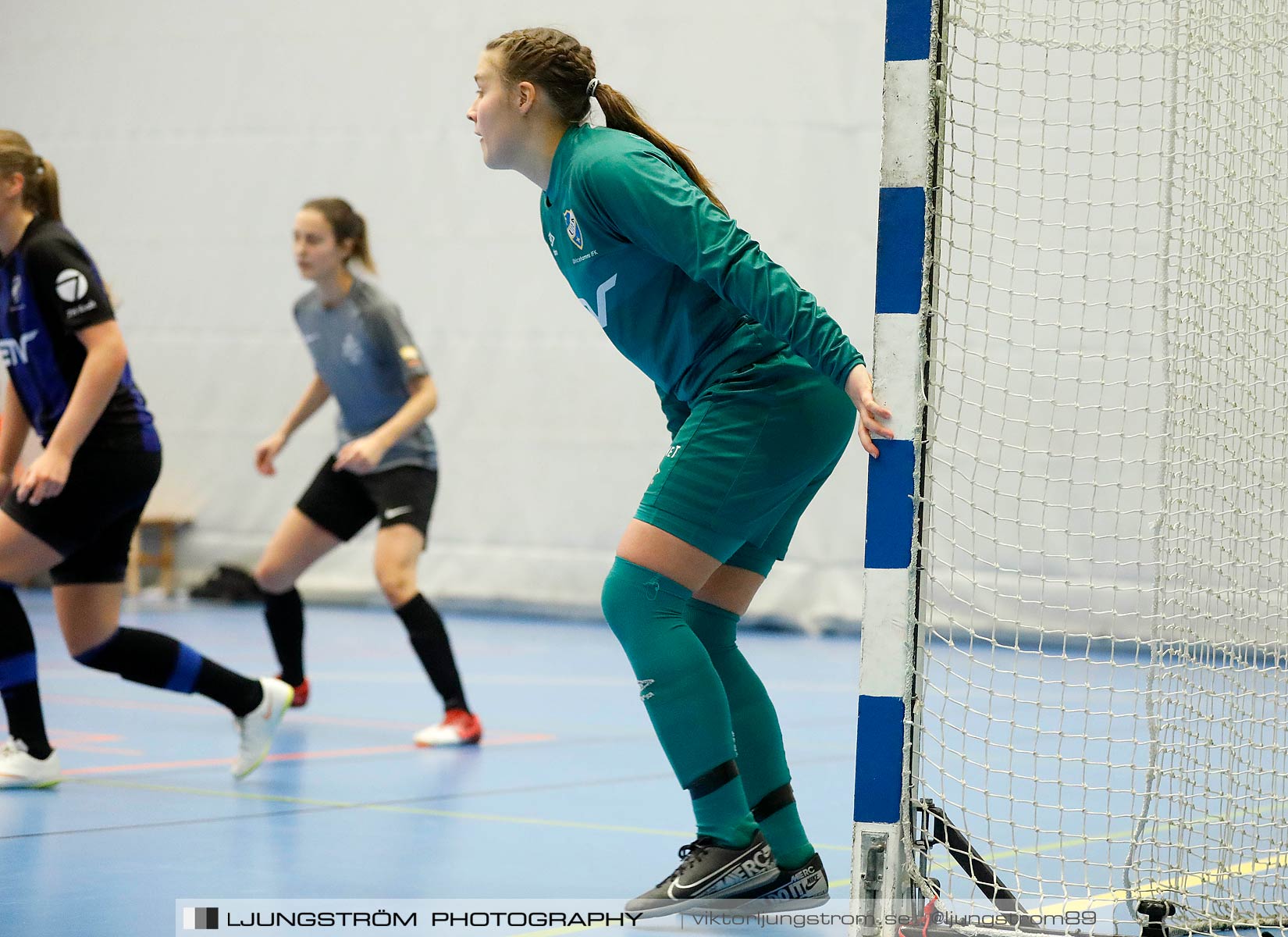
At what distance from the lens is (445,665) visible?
5453 mm

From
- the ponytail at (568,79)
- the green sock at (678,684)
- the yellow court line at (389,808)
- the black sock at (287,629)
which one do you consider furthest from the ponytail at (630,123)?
the black sock at (287,629)

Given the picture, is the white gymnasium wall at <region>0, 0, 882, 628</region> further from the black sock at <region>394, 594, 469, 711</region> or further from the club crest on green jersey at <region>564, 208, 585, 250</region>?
the club crest on green jersey at <region>564, 208, 585, 250</region>

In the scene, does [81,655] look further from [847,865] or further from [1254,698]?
[1254,698]

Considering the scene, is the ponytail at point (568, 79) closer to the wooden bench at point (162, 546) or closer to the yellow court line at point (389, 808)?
the yellow court line at point (389, 808)

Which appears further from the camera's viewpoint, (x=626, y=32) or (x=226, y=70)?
(x=226, y=70)

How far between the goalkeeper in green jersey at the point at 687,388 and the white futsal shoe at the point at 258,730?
1992 mm

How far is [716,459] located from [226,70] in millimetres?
10230

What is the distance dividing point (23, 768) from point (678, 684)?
2.31m

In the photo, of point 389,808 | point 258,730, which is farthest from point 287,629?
point 389,808

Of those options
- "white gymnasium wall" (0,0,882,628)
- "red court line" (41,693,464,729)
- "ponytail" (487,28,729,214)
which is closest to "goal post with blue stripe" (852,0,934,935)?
"ponytail" (487,28,729,214)

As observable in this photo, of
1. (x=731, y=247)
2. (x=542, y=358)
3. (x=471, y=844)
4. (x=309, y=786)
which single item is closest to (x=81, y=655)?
(x=309, y=786)

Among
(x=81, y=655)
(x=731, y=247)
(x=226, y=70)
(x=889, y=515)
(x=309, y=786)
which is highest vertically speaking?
(x=226, y=70)

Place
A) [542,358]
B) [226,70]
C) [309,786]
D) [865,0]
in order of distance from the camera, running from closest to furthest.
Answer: [309,786] < [865,0] < [542,358] < [226,70]

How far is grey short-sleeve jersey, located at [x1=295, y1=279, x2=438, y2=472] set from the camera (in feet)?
18.7
